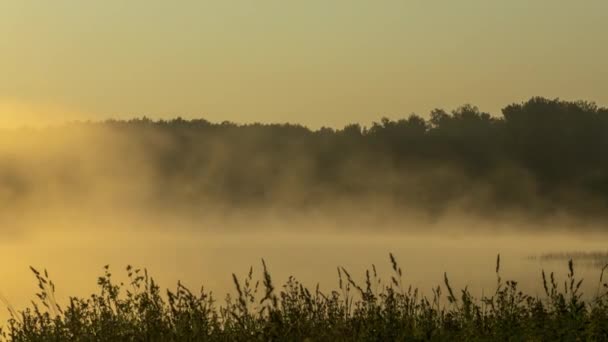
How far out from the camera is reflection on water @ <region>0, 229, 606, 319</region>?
39.9m

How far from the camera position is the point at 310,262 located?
205 ft

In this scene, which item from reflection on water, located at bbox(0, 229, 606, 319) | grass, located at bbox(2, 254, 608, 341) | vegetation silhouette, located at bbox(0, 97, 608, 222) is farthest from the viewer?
vegetation silhouette, located at bbox(0, 97, 608, 222)

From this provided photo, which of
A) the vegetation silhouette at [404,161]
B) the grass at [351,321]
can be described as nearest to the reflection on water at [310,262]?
the grass at [351,321]

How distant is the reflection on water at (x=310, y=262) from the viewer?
39.9 m

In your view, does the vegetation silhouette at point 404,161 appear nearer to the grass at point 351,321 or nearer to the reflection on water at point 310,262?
the reflection on water at point 310,262

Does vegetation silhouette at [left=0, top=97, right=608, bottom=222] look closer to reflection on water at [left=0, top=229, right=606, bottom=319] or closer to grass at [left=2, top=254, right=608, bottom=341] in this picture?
reflection on water at [left=0, top=229, right=606, bottom=319]

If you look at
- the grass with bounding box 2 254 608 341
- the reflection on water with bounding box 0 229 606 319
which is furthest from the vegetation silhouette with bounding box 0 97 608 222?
the grass with bounding box 2 254 608 341

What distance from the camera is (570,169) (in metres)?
114

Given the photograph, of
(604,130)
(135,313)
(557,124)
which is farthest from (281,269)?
(604,130)

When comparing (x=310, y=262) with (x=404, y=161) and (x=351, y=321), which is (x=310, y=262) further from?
(x=404, y=161)

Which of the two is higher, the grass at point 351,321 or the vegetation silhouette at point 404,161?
the vegetation silhouette at point 404,161

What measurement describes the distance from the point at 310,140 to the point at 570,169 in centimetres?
4646

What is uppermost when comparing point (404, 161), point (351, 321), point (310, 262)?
point (404, 161)

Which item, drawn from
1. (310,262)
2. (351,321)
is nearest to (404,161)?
(310,262)
